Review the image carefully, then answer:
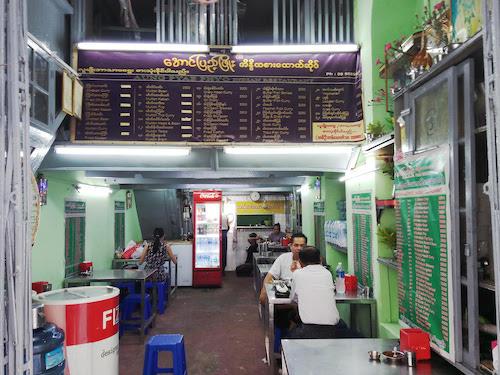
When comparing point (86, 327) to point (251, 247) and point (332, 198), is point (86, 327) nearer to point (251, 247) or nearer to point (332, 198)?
point (332, 198)

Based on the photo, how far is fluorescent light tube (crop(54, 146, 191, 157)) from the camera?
4473 millimetres

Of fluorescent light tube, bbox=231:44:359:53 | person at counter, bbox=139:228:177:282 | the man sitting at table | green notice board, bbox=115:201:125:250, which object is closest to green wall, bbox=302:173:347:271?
fluorescent light tube, bbox=231:44:359:53

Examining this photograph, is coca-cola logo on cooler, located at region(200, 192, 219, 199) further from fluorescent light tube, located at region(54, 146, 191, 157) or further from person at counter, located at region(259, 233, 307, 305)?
fluorescent light tube, located at region(54, 146, 191, 157)

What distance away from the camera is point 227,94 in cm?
462

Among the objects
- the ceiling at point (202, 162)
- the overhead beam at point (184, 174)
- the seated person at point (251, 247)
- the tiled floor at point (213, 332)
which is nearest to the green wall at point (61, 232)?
the overhead beam at point (184, 174)

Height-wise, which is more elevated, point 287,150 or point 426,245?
point 287,150

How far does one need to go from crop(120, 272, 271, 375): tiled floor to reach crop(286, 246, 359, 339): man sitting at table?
122 cm

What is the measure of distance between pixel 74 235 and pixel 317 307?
441cm

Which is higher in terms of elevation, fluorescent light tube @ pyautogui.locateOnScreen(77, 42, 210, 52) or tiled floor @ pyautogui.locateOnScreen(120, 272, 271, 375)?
fluorescent light tube @ pyautogui.locateOnScreen(77, 42, 210, 52)

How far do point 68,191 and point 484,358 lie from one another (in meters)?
5.87

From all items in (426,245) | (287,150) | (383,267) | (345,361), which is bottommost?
(345,361)

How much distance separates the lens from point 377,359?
2.42 metres

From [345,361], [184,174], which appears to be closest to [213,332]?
[184,174]

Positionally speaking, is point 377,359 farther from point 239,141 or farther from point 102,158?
point 102,158
